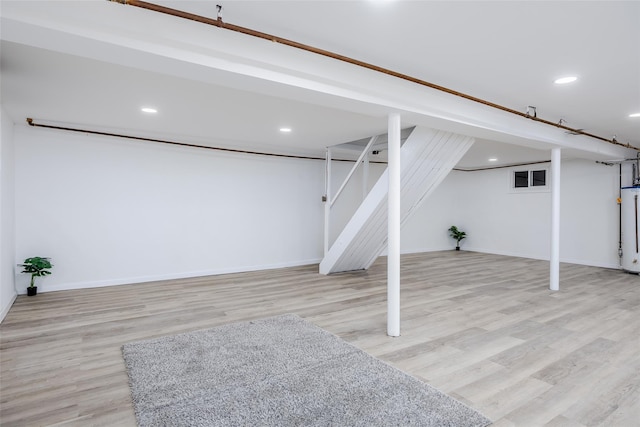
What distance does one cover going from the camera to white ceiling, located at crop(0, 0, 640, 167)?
2.09 meters

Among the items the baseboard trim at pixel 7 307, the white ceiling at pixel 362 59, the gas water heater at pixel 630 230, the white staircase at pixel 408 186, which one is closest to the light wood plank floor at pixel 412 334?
the baseboard trim at pixel 7 307

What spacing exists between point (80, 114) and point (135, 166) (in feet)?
4.78

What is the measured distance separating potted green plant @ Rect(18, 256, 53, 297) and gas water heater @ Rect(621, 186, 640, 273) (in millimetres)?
10164

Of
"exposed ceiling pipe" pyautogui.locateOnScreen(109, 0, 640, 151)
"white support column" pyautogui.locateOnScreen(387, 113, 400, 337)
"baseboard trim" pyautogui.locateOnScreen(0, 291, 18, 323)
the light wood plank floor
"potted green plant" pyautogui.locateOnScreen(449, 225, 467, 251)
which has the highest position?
"exposed ceiling pipe" pyautogui.locateOnScreen(109, 0, 640, 151)

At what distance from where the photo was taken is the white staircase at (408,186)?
14.8 feet

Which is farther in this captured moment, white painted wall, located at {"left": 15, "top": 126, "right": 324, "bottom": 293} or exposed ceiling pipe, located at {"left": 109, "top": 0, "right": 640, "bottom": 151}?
white painted wall, located at {"left": 15, "top": 126, "right": 324, "bottom": 293}

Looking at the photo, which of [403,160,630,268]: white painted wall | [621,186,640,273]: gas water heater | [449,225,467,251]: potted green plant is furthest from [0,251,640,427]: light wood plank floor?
[449,225,467,251]: potted green plant

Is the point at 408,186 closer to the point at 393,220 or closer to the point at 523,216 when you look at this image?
the point at 393,220

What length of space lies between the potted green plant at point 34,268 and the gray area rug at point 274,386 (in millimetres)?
2677

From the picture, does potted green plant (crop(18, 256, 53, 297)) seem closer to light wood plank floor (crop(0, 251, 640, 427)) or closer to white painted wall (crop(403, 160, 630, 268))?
light wood plank floor (crop(0, 251, 640, 427))

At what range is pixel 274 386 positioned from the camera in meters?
2.41

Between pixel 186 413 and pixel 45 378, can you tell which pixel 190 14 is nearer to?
pixel 186 413

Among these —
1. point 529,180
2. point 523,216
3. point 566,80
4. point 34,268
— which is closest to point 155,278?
point 34,268

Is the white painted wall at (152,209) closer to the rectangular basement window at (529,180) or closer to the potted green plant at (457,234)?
the potted green plant at (457,234)
